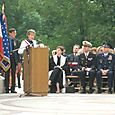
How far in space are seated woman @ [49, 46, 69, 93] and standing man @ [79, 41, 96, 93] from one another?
0.55 m

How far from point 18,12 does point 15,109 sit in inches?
1540

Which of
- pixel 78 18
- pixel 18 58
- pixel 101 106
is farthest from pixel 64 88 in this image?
pixel 78 18

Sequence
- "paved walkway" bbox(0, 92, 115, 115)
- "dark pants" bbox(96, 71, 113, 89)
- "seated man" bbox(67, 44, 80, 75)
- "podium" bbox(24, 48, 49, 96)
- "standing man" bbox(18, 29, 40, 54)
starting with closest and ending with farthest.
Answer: "paved walkway" bbox(0, 92, 115, 115)
"podium" bbox(24, 48, 49, 96)
"standing man" bbox(18, 29, 40, 54)
"dark pants" bbox(96, 71, 113, 89)
"seated man" bbox(67, 44, 80, 75)

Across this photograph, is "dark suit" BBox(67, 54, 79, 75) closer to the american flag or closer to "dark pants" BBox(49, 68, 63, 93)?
"dark pants" BBox(49, 68, 63, 93)

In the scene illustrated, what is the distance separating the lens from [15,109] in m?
9.92

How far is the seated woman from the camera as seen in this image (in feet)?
52.6

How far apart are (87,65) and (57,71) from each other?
3.28 ft

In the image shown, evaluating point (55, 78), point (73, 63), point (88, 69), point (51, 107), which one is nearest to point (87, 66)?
point (88, 69)

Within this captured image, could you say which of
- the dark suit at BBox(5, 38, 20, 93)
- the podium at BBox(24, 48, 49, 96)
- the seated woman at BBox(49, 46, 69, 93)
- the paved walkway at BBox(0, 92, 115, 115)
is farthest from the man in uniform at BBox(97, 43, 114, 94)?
the paved walkway at BBox(0, 92, 115, 115)

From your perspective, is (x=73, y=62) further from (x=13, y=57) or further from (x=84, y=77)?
(x=13, y=57)

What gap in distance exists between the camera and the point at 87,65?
53.4 feet

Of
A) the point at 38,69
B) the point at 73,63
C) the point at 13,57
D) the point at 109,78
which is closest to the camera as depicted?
the point at 38,69

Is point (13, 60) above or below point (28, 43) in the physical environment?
below

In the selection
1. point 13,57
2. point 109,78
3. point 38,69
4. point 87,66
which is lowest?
point 109,78
